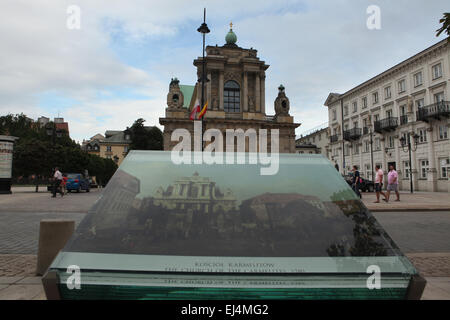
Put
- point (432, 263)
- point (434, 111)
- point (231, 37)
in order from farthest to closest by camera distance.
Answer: point (231, 37)
point (434, 111)
point (432, 263)

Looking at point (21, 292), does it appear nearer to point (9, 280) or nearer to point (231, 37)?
point (9, 280)

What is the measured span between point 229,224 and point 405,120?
42236 millimetres

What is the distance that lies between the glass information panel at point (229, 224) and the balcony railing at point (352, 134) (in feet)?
160

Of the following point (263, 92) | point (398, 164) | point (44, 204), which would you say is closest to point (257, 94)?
point (263, 92)

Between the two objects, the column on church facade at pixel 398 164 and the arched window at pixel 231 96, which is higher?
the arched window at pixel 231 96

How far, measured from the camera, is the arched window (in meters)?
40.8

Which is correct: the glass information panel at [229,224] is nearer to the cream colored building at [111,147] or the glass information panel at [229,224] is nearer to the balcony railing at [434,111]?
the balcony railing at [434,111]

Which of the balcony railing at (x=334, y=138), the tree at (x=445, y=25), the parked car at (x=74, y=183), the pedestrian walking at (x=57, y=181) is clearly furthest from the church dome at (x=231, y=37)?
the tree at (x=445, y=25)

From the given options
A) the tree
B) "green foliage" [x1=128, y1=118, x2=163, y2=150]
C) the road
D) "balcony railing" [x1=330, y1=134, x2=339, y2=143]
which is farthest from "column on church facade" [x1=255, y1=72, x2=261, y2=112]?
the tree

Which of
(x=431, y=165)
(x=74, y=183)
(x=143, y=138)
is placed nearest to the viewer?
(x=74, y=183)

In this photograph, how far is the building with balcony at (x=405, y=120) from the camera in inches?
1257

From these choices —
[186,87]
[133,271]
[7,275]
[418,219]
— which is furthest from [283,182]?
[186,87]

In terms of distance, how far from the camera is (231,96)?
41.2 meters
